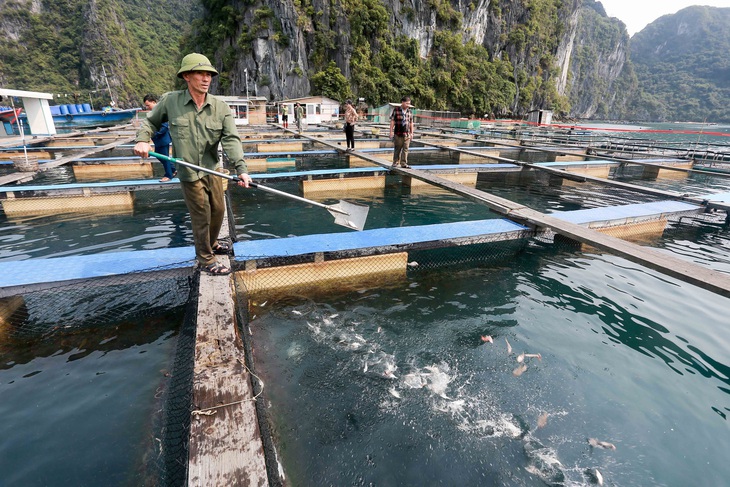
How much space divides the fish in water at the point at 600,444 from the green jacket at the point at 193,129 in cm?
415

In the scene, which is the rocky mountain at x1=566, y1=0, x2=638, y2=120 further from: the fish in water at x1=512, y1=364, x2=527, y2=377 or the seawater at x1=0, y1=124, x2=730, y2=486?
the fish in water at x1=512, y1=364, x2=527, y2=377

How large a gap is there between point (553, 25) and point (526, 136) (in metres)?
75.6

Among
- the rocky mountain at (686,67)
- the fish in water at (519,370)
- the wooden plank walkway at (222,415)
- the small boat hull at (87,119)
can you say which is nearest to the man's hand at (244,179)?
the wooden plank walkway at (222,415)

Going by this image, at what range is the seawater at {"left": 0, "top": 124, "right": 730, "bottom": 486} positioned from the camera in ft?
8.83

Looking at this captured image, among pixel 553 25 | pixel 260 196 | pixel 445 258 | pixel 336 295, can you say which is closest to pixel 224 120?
pixel 336 295

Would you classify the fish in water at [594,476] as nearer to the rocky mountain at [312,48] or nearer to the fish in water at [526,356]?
the fish in water at [526,356]

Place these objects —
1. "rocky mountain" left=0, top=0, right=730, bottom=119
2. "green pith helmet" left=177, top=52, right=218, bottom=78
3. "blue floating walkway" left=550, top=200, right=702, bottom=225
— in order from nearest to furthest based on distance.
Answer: "green pith helmet" left=177, top=52, right=218, bottom=78, "blue floating walkway" left=550, top=200, right=702, bottom=225, "rocky mountain" left=0, top=0, right=730, bottom=119

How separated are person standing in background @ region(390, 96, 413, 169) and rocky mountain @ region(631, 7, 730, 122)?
175599mm

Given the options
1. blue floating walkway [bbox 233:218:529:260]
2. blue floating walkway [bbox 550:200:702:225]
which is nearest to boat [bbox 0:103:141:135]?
blue floating walkway [bbox 233:218:529:260]

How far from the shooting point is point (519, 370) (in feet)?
12.2

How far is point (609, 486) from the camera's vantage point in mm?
2568

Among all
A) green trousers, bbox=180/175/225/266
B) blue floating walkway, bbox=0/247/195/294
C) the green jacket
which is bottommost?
blue floating walkway, bbox=0/247/195/294

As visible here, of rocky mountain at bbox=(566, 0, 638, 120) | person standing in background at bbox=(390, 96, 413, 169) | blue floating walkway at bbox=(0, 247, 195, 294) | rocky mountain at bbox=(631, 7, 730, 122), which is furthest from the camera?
rocky mountain at bbox=(631, 7, 730, 122)

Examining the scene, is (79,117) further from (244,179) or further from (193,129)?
(244,179)
